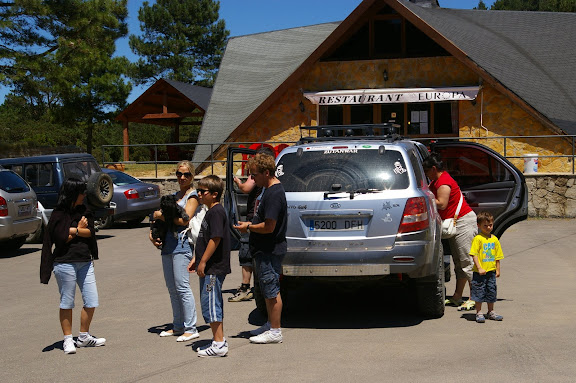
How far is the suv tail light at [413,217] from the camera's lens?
738cm

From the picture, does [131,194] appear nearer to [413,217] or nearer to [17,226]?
[17,226]

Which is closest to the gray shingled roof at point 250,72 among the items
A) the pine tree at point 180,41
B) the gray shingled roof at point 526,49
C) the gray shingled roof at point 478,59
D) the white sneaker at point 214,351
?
the gray shingled roof at point 478,59

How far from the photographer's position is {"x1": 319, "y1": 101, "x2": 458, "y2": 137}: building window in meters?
24.4

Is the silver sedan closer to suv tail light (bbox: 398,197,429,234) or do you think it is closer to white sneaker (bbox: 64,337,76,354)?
white sneaker (bbox: 64,337,76,354)

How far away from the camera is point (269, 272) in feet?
22.7

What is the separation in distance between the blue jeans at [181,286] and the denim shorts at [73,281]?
2.24 ft

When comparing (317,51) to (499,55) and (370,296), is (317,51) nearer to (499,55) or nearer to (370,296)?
(499,55)

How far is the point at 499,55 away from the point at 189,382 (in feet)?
72.3

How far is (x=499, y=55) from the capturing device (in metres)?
25.6

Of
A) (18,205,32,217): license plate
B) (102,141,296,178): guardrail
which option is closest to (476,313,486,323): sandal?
(102,141,296,178): guardrail

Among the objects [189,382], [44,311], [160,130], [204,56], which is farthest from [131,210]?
[204,56]

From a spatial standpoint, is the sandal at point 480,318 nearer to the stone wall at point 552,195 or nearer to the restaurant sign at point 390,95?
the stone wall at point 552,195

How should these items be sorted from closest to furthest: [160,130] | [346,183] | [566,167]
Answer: [346,183], [566,167], [160,130]

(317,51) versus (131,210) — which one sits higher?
(317,51)
